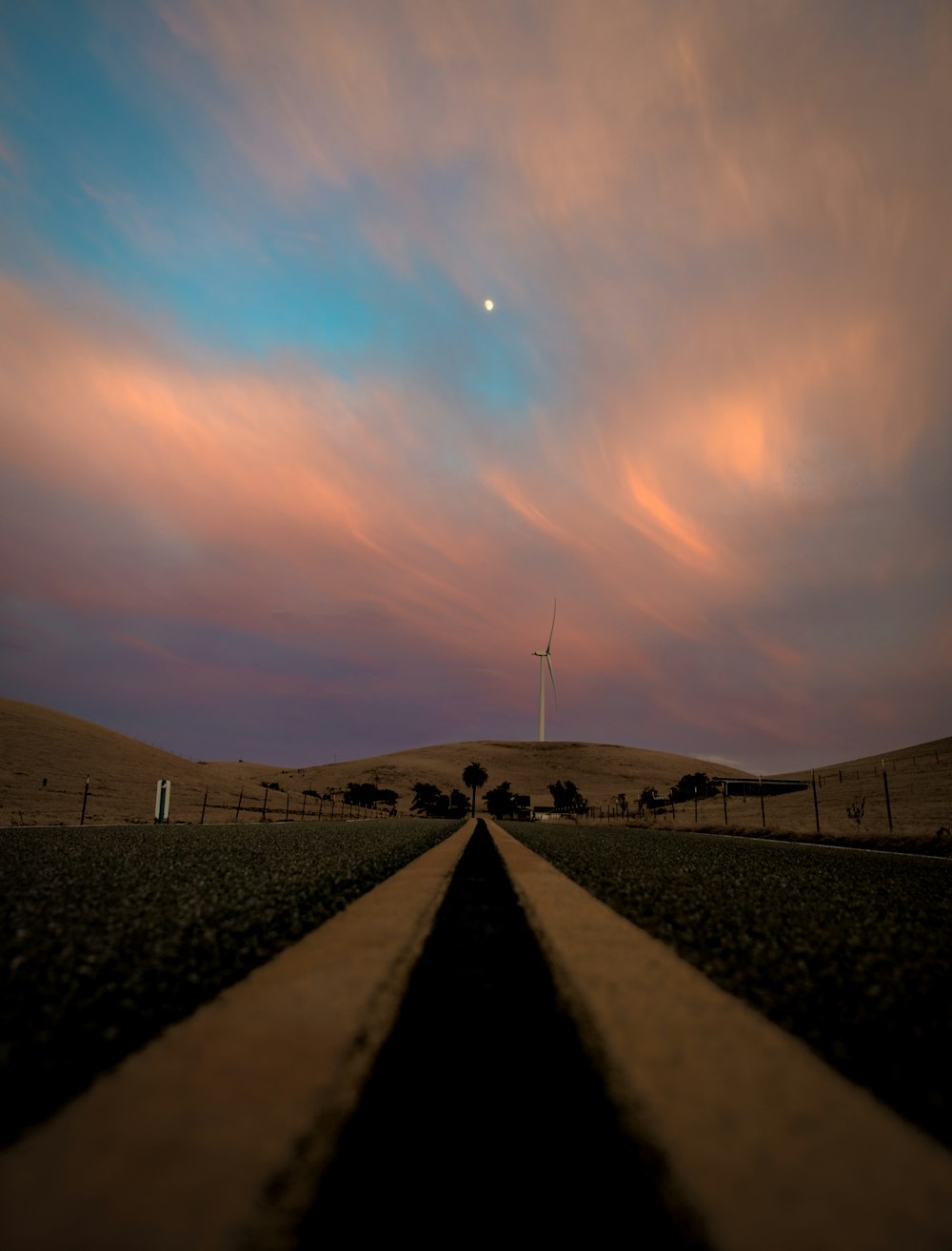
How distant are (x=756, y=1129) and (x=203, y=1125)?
1364 mm

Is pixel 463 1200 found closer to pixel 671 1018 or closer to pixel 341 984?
pixel 671 1018

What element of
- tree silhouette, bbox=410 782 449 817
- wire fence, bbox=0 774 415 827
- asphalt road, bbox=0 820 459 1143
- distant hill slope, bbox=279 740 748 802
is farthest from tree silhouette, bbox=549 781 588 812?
asphalt road, bbox=0 820 459 1143

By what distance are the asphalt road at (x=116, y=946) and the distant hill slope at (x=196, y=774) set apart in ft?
73.6

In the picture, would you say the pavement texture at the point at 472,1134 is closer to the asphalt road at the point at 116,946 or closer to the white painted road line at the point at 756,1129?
the white painted road line at the point at 756,1129

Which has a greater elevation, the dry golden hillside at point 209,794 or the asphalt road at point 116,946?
the dry golden hillside at point 209,794

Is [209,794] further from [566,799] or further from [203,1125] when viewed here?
[566,799]

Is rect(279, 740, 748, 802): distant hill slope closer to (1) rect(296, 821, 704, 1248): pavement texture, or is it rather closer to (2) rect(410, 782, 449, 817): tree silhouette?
(2) rect(410, 782, 449, 817): tree silhouette

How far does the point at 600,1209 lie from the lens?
132cm

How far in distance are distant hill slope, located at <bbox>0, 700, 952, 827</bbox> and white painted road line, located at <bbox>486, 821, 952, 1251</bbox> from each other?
27849mm

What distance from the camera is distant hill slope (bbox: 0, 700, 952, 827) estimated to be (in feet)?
139

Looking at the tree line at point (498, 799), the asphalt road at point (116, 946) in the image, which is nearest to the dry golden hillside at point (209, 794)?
the tree line at point (498, 799)

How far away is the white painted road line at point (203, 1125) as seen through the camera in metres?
1.19

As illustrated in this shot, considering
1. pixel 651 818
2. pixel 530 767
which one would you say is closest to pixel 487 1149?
pixel 651 818

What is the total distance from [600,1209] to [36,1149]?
4.13ft
